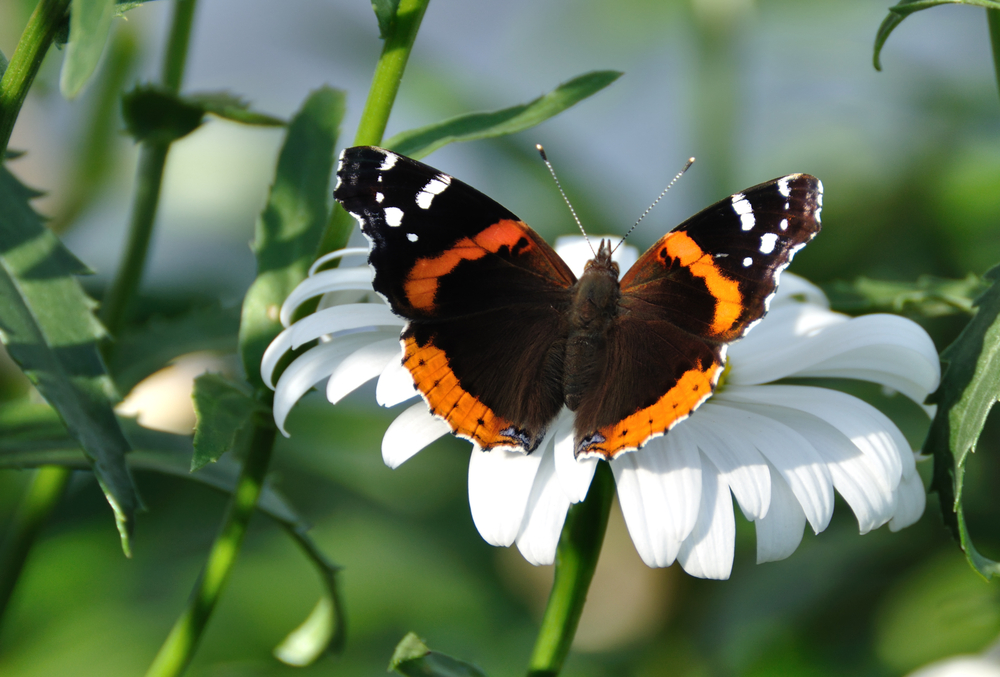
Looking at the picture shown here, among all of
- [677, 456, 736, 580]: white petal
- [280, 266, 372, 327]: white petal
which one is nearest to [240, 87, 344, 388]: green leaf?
[280, 266, 372, 327]: white petal

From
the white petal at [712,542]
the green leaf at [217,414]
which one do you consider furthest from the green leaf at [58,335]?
the white petal at [712,542]

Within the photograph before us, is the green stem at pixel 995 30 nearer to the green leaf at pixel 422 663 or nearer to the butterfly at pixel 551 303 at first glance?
the butterfly at pixel 551 303

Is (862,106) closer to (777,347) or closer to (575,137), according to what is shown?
(575,137)

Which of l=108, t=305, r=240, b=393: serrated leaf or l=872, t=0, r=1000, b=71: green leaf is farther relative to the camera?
l=108, t=305, r=240, b=393: serrated leaf

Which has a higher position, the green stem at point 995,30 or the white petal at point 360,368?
the green stem at point 995,30

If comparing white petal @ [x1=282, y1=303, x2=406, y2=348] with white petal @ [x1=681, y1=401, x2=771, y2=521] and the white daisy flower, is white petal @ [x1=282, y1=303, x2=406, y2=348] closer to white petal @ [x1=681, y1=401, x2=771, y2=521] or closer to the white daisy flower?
the white daisy flower

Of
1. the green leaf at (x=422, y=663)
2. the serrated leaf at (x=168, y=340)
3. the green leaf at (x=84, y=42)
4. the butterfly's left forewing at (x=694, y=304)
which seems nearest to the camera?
the green leaf at (x=84, y=42)

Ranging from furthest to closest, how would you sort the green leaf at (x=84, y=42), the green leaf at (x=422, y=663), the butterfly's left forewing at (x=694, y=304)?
the butterfly's left forewing at (x=694, y=304)
the green leaf at (x=422, y=663)
the green leaf at (x=84, y=42)
